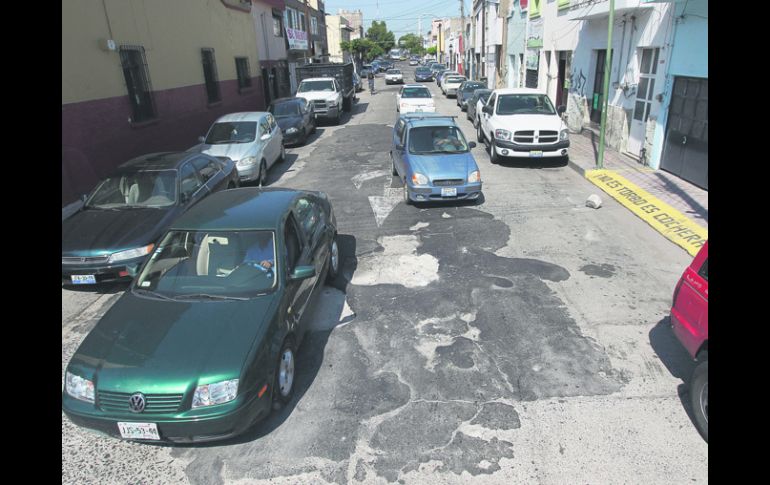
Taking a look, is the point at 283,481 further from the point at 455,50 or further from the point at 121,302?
the point at 455,50

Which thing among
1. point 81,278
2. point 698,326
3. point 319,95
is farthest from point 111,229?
point 319,95

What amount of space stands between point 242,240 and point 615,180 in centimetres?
972

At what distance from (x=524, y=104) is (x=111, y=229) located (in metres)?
11.4

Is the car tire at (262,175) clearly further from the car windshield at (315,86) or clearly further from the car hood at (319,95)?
the car windshield at (315,86)

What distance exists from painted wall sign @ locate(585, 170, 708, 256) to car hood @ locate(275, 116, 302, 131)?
1029 cm

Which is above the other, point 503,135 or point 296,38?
point 296,38

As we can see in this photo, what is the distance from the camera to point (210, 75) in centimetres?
1872

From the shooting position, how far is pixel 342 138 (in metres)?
19.0

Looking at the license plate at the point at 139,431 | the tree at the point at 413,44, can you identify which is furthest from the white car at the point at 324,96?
the tree at the point at 413,44

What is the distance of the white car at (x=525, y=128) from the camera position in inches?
493

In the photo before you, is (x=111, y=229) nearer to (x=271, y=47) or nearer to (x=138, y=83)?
(x=138, y=83)

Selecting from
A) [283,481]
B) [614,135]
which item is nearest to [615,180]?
[614,135]

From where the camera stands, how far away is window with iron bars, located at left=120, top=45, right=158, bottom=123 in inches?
513
